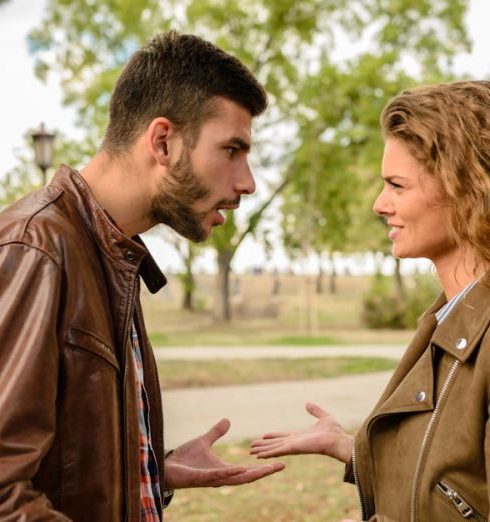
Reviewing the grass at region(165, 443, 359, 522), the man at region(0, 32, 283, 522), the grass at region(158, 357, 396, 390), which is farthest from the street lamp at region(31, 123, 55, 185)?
the man at region(0, 32, 283, 522)

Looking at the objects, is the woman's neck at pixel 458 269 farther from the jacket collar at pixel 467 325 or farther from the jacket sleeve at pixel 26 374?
the jacket sleeve at pixel 26 374

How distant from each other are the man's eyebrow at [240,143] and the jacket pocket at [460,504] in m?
1.04

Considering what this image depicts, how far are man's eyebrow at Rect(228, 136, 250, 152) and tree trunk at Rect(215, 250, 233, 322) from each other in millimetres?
Answer: 27811

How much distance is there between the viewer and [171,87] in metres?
2.23

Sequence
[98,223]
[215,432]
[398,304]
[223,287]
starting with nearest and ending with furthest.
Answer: [98,223] → [215,432] → [398,304] → [223,287]

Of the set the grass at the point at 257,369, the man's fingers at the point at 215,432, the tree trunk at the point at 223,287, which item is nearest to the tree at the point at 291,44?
the tree trunk at the point at 223,287

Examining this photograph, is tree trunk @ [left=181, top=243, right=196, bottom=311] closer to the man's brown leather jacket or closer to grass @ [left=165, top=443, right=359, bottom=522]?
grass @ [left=165, top=443, right=359, bottom=522]

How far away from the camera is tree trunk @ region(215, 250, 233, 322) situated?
30562 millimetres

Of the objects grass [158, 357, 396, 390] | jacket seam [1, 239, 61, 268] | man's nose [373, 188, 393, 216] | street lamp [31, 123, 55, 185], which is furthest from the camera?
street lamp [31, 123, 55, 185]

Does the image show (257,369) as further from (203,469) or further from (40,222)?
(40,222)

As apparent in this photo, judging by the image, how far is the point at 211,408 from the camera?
9.86m

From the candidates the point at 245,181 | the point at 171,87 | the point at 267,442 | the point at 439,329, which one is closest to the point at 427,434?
the point at 439,329

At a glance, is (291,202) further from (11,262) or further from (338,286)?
(11,262)

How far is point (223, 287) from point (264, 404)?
69.6 ft
